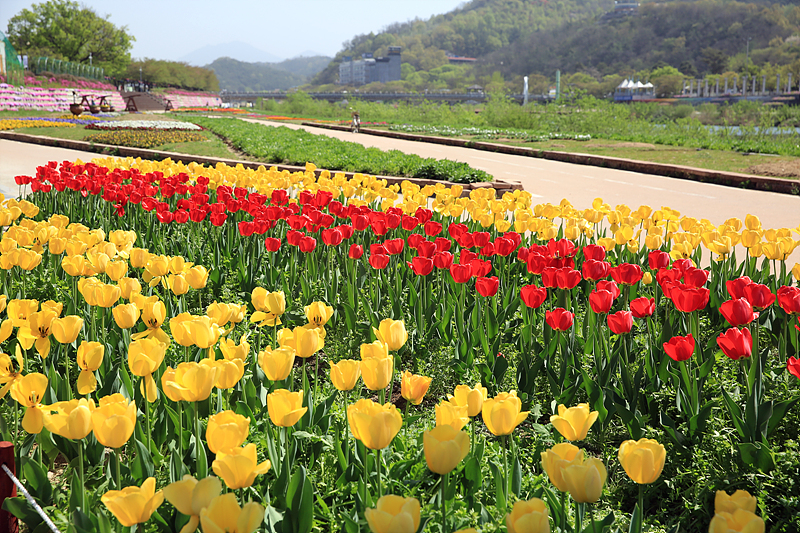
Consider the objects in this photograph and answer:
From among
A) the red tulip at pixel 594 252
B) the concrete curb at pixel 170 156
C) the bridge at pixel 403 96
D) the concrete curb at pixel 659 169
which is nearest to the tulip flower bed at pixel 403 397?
the red tulip at pixel 594 252

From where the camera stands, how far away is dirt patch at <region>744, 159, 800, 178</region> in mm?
11930

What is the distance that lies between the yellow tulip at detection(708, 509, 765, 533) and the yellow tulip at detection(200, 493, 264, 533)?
85 centimetres

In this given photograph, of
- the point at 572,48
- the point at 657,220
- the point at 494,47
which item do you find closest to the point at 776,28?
the point at 572,48

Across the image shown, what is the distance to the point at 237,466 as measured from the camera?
1.30 meters

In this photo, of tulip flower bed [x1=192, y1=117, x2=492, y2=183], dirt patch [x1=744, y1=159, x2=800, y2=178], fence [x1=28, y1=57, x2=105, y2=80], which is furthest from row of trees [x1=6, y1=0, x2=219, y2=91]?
dirt patch [x1=744, y1=159, x2=800, y2=178]

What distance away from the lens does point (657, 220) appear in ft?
15.5

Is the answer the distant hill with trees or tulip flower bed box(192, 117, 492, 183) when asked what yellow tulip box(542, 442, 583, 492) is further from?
the distant hill with trees

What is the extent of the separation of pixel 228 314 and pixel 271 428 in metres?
0.48

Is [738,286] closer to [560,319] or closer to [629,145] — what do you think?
[560,319]

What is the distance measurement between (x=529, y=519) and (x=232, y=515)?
57 centimetres

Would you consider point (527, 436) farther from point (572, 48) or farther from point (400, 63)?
point (400, 63)

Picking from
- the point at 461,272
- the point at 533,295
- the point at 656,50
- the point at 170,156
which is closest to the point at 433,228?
the point at 461,272

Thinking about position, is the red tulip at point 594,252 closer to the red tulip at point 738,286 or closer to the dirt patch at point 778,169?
the red tulip at point 738,286

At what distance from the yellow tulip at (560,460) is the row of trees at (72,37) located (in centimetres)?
7657
